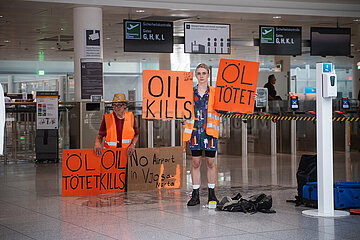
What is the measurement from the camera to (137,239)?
4.73m

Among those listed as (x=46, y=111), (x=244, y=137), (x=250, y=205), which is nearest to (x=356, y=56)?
(x=244, y=137)

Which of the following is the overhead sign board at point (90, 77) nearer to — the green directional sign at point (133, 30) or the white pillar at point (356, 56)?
the green directional sign at point (133, 30)

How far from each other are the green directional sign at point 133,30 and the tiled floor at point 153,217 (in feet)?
11.5

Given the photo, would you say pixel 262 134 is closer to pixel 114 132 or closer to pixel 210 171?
pixel 114 132

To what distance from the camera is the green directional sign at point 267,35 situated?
12228 millimetres

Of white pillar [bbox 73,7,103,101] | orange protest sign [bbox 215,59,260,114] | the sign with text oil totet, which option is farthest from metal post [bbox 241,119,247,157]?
orange protest sign [bbox 215,59,260,114]

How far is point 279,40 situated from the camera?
40.6 feet

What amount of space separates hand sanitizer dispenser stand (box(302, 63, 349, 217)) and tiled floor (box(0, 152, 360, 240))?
23cm

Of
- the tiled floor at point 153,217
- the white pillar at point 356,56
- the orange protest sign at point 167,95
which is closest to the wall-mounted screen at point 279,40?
the white pillar at point 356,56

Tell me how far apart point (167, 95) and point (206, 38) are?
5.36 meters

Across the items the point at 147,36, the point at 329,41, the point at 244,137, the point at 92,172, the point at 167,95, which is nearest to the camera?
the point at 167,95

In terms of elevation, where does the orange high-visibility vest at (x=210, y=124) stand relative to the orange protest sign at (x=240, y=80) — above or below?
below

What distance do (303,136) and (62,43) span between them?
8.44 meters

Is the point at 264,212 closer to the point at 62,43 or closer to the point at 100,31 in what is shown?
the point at 100,31
